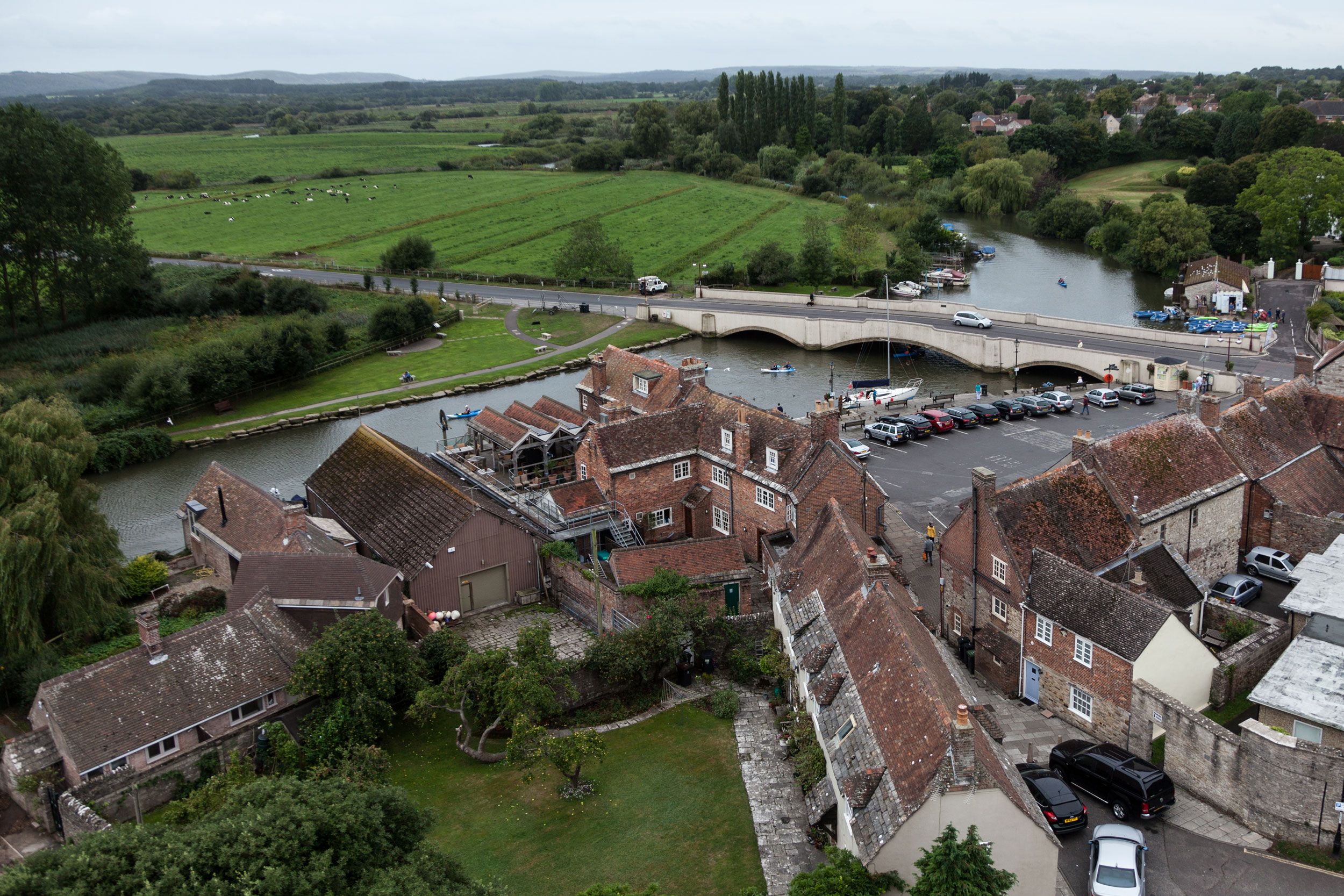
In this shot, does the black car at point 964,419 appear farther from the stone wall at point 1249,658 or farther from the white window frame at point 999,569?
the stone wall at point 1249,658

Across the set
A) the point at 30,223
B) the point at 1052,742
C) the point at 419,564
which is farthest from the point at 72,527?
the point at 30,223

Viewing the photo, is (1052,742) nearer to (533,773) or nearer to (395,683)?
(533,773)

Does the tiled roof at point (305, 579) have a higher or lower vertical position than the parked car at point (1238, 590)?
higher

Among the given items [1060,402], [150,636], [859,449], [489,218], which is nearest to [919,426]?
[859,449]

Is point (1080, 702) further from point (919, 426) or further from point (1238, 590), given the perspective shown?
point (919, 426)

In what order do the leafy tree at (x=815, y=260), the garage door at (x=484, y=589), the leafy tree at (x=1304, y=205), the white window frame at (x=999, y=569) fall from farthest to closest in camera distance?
1. the leafy tree at (x=815, y=260)
2. the leafy tree at (x=1304, y=205)
3. the garage door at (x=484, y=589)
4. the white window frame at (x=999, y=569)

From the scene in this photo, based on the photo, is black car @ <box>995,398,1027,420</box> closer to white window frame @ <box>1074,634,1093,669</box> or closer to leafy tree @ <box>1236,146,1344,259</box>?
white window frame @ <box>1074,634,1093,669</box>

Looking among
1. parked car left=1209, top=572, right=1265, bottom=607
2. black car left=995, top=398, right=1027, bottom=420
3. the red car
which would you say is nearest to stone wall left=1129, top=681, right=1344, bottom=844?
parked car left=1209, top=572, right=1265, bottom=607

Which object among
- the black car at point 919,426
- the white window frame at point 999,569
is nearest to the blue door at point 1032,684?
the white window frame at point 999,569
